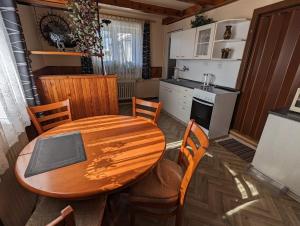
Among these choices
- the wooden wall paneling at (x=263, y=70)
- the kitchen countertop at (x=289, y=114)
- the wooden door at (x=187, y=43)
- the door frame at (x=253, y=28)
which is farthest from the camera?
the wooden door at (x=187, y=43)

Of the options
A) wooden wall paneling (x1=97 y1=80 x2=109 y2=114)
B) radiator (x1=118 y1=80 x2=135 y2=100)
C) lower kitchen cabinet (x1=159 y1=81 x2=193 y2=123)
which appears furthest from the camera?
radiator (x1=118 y1=80 x2=135 y2=100)

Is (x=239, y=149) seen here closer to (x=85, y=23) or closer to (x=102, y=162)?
(x=102, y=162)

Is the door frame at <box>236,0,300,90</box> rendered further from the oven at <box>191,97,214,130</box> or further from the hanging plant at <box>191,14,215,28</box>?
the hanging plant at <box>191,14,215,28</box>

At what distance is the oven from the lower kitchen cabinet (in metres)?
0.19

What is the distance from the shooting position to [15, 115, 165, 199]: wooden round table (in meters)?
0.80

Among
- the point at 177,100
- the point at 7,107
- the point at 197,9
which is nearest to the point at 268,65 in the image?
the point at 177,100

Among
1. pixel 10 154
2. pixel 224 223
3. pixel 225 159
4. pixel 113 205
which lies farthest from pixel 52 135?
pixel 225 159

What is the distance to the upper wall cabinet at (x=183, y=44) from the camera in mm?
3375

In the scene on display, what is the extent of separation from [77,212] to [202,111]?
7.98 feet

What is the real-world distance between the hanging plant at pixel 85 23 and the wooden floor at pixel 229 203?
2079 millimetres

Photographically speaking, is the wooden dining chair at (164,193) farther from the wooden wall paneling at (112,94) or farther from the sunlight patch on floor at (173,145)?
the wooden wall paneling at (112,94)

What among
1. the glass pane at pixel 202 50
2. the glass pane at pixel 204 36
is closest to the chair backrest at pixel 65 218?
the glass pane at pixel 202 50

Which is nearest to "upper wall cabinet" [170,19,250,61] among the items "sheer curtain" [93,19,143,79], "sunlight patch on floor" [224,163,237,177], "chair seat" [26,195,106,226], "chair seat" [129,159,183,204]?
"sheer curtain" [93,19,143,79]

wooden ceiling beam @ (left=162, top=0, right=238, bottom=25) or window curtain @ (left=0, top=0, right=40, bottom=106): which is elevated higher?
wooden ceiling beam @ (left=162, top=0, right=238, bottom=25)
